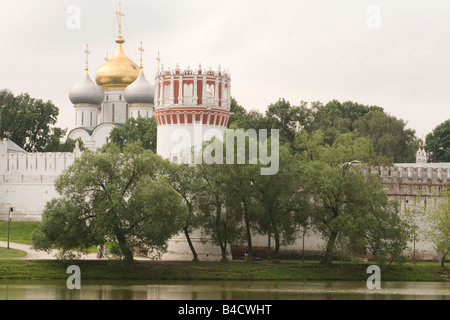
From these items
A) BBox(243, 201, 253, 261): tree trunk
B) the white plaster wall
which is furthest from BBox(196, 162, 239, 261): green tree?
the white plaster wall

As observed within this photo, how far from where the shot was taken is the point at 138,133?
7825 cm

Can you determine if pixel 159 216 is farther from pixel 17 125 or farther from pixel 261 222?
pixel 17 125

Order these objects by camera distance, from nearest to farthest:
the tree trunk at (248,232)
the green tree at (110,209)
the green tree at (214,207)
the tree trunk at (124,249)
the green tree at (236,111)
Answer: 1. the green tree at (110,209)
2. the tree trunk at (124,249)
3. the green tree at (214,207)
4. the tree trunk at (248,232)
5. the green tree at (236,111)

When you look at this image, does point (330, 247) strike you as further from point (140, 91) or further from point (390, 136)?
point (140, 91)

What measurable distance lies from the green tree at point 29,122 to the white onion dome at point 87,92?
654 centimetres

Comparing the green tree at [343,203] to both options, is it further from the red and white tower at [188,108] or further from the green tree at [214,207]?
the red and white tower at [188,108]

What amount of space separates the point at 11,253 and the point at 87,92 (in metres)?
42.0

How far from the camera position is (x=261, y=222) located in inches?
2018

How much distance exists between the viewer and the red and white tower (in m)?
55.8

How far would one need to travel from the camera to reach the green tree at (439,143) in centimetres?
8506

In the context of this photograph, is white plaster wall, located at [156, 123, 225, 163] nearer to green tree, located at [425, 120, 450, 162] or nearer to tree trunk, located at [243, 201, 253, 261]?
tree trunk, located at [243, 201, 253, 261]

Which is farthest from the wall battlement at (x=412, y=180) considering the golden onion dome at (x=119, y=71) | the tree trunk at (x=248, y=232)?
the golden onion dome at (x=119, y=71)

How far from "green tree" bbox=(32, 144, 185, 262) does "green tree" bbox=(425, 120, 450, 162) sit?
42.9 meters
